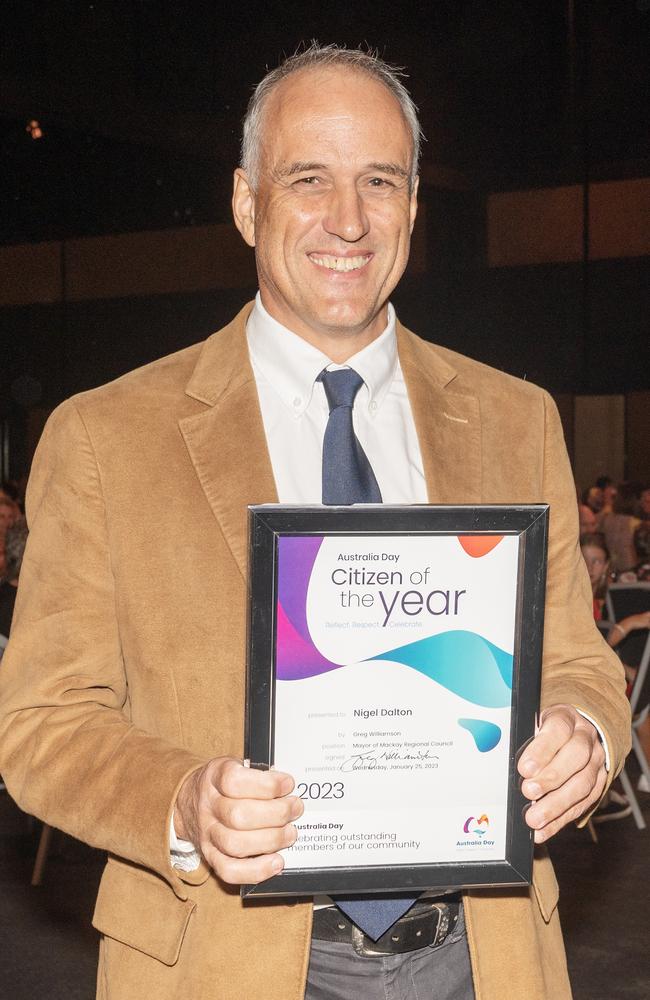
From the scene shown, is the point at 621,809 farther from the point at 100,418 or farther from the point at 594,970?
the point at 100,418

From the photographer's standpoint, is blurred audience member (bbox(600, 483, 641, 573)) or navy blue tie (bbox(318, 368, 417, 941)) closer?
navy blue tie (bbox(318, 368, 417, 941))

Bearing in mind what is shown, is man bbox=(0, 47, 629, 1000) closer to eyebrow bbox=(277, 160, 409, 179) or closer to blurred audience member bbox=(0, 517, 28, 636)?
eyebrow bbox=(277, 160, 409, 179)

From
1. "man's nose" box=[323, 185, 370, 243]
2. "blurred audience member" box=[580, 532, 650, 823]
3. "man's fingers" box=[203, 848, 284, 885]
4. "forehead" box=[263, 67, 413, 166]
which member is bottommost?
"blurred audience member" box=[580, 532, 650, 823]

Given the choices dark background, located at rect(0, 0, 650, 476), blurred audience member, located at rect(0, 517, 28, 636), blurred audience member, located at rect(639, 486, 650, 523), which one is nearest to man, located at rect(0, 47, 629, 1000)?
blurred audience member, located at rect(0, 517, 28, 636)

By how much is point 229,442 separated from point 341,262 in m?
0.28

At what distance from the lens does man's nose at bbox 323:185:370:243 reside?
160 cm

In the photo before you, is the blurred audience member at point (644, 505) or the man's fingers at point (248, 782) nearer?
the man's fingers at point (248, 782)

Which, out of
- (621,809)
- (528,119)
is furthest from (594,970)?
(528,119)

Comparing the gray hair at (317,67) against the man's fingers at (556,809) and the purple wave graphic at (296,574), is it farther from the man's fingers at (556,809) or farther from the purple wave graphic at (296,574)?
the man's fingers at (556,809)

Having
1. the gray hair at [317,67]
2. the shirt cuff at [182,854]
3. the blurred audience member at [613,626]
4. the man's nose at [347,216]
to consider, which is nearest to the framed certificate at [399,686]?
the shirt cuff at [182,854]

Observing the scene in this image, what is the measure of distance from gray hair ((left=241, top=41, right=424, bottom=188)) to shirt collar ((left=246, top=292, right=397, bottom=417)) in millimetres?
207

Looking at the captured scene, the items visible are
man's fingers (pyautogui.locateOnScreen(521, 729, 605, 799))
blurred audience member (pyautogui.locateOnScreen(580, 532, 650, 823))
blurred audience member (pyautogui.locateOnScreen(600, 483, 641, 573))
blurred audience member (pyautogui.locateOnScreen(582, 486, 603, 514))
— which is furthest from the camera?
blurred audience member (pyautogui.locateOnScreen(582, 486, 603, 514))

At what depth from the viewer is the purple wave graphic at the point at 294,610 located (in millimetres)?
1212
